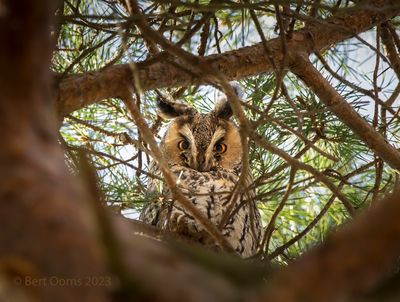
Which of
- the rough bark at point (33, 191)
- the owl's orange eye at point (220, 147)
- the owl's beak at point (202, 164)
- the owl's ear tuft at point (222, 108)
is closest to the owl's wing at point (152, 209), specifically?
the owl's beak at point (202, 164)

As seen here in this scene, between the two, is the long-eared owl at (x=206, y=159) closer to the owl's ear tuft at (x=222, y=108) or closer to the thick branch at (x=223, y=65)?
the owl's ear tuft at (x=222, y=108)

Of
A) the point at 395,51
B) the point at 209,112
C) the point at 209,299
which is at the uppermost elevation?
the point at 209,112

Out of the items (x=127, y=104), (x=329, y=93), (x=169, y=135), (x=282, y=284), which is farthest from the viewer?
(x=169, y=135)

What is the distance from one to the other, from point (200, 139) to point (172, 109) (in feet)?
0.59

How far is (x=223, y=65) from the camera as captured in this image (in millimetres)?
1705

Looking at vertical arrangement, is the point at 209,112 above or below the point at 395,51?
above

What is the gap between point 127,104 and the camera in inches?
60.6

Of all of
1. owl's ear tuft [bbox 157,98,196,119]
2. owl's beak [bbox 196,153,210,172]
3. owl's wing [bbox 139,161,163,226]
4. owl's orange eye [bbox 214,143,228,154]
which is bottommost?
owl's wing [bbox 139,161,163,226]

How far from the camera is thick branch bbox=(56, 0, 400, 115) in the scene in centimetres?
139

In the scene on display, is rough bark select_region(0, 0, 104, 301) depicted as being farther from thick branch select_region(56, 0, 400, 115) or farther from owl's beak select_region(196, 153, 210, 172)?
owl's beak select_region(196, 153, 210, 172)

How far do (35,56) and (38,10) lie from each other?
0.04 meters

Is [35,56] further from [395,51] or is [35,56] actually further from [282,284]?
[395,51]

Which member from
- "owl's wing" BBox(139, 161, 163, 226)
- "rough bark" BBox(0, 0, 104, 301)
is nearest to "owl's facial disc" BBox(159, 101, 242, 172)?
"owl's wing" BBox(139, 161, 163, 226)

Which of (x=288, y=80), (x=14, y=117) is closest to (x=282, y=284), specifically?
(x=14, y=117)
